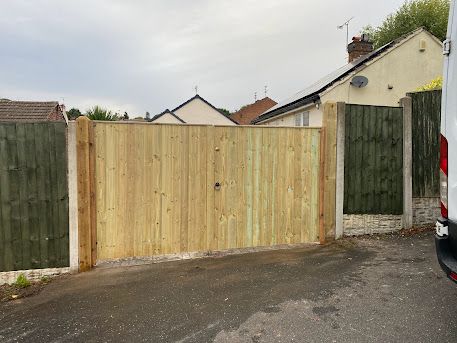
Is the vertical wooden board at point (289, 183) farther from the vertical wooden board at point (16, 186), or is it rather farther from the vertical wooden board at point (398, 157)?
the vertical wooden board at point (16, 186)

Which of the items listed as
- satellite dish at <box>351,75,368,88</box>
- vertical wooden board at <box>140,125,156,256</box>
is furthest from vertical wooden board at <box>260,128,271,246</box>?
satellite dish at <box>351,75,368,88</box>

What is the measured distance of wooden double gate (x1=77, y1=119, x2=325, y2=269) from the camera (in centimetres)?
466

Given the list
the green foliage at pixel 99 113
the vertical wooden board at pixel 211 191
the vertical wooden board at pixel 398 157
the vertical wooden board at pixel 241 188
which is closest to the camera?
the vertical wooden board at pixel 211 191

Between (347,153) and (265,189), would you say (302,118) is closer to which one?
(347,153)

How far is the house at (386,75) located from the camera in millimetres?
12094

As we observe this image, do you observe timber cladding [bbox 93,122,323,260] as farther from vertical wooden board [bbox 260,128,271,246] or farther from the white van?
the white van

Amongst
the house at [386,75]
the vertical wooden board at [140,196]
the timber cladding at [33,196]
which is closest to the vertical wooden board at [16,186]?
the timber cladding at [33,196]

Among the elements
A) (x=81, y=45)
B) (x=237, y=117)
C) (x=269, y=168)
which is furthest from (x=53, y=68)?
(x=237, y=117)

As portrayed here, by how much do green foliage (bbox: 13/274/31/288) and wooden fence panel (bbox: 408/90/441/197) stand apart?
588 centimetres

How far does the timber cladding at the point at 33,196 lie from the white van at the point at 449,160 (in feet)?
13.6

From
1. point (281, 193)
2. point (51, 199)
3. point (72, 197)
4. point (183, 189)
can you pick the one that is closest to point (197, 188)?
point (183, 189)

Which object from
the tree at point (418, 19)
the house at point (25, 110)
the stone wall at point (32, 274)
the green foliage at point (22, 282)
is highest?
the tree at point (418, 19)

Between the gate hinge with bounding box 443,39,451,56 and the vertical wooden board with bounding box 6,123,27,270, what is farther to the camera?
the vertical wooden board with bounding box 6,123,27,270

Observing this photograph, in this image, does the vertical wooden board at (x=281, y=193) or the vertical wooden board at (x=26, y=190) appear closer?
the vertical wooden board at (x=26, y=190)
